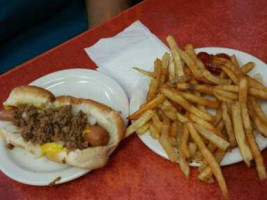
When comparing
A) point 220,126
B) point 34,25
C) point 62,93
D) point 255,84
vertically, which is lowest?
point 34,25

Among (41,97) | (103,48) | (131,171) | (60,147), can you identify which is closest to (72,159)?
(60,147)

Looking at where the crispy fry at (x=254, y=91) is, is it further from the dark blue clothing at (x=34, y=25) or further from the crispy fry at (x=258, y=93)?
the dark blue clothing at (x=34, y=25)

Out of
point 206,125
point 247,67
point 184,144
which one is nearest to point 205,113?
point 206,125

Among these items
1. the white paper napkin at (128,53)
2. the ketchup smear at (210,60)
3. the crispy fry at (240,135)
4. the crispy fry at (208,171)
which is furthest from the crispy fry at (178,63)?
the crispy fry at (208,171)

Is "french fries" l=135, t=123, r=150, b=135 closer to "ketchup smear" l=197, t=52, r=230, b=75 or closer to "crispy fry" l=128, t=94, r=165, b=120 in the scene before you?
"crispy fry" l=128, t=94, r=165, b=120

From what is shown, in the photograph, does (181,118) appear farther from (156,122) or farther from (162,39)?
(162,39)

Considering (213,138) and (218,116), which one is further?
(218,116)

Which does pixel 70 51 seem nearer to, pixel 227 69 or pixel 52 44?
pixel 52 44
